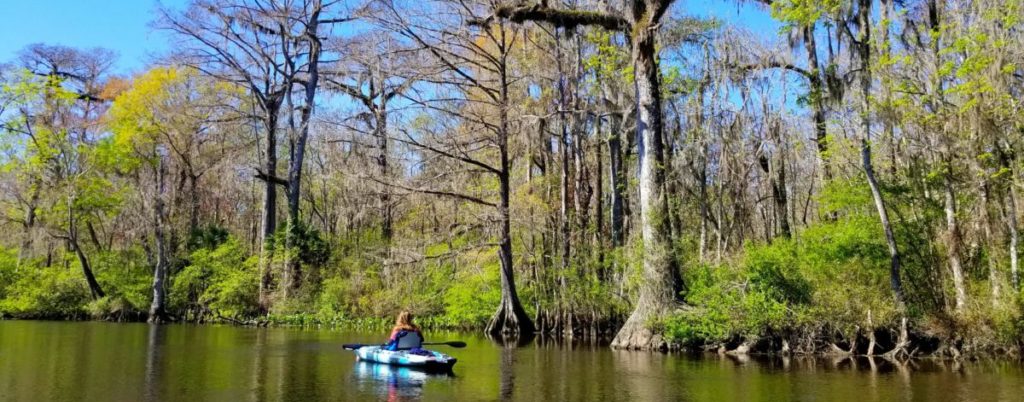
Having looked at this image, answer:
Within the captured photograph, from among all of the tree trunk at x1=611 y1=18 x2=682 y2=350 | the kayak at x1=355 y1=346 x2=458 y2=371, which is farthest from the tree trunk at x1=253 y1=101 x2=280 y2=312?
the tree trunk at x1=611 y1=18 x2=682 y2=350

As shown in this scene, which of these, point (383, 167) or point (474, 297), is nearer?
point (474, 297)

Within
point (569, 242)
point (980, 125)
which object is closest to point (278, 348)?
point (569, 242)

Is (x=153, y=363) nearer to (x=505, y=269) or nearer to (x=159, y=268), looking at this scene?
(x=505, y=269)

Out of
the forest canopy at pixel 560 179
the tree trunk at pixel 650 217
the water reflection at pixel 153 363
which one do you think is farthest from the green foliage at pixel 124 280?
the tree trunk at pixel 650 217

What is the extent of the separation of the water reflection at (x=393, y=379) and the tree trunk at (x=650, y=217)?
6.05m

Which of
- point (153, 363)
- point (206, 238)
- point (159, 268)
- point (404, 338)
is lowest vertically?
point (153, 363)

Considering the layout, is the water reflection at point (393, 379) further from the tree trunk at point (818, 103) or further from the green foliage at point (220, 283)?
the green foliage at point (220, 283)

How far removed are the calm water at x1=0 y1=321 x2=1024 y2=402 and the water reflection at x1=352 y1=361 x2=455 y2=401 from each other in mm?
20

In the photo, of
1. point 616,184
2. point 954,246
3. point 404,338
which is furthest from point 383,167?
point 954,246

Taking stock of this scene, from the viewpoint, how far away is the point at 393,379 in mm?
13094

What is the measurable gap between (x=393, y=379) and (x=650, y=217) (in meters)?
8.04

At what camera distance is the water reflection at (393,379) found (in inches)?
442

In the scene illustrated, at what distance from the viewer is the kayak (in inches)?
554

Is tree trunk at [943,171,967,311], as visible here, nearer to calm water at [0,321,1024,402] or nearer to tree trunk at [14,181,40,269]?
calm water at [0,321,1024,402]
